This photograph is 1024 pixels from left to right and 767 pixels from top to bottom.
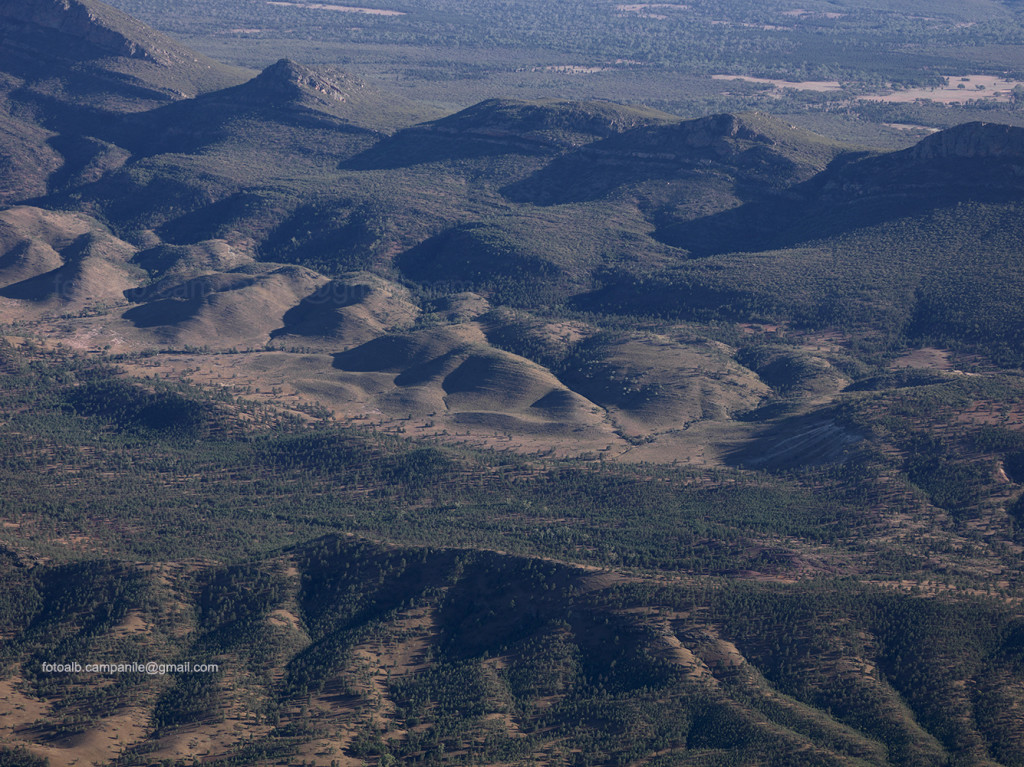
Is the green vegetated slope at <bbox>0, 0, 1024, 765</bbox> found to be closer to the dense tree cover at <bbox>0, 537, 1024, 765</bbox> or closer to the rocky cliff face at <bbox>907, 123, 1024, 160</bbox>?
the dense tree cover at <bbox>0, 537, 1024, 765</bbox>

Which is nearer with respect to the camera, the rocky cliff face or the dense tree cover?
the dense tree cover

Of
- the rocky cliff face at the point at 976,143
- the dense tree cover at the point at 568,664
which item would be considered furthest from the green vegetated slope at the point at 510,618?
the rocky cliff face at the point at 976,143

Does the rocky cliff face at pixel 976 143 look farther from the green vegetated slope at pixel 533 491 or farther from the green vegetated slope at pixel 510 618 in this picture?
the green vegetated slope at pixel 510 618

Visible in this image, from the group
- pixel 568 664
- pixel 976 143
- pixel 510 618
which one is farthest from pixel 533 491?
pixel 976 143

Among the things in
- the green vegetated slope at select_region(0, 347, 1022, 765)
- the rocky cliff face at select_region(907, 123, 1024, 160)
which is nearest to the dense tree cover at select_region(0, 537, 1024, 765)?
the green vegetated slope at select_region(0, 347, 1022, 765)

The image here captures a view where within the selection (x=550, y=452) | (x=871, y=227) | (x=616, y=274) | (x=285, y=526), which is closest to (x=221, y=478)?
(x=285, y=526)

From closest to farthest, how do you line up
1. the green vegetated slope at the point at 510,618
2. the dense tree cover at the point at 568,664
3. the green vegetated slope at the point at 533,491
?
1. the dense tree cover at the point at 568,664
2. the green vegetated slope at the point at 510,618
3. the green vegetated slope at the point at 533,491

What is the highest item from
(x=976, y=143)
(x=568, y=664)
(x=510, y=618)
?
(x=976, y=143)

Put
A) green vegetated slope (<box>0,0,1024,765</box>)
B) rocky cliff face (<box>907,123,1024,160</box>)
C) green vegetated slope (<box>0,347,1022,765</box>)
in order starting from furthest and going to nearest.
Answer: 1. rocky cliff face (<box>907,123,1024,160</box>)
2. green vegetated slope (<box>0,0,1024,765</box>)
3. green vegetated slope (<box>0,347,1022,765</box>)

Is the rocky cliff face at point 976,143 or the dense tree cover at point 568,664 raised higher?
the rocky cliff face at point 976,143

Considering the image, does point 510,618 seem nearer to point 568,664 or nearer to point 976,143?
point 568,664

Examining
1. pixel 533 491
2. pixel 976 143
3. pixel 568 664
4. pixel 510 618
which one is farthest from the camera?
pixel 976 143
